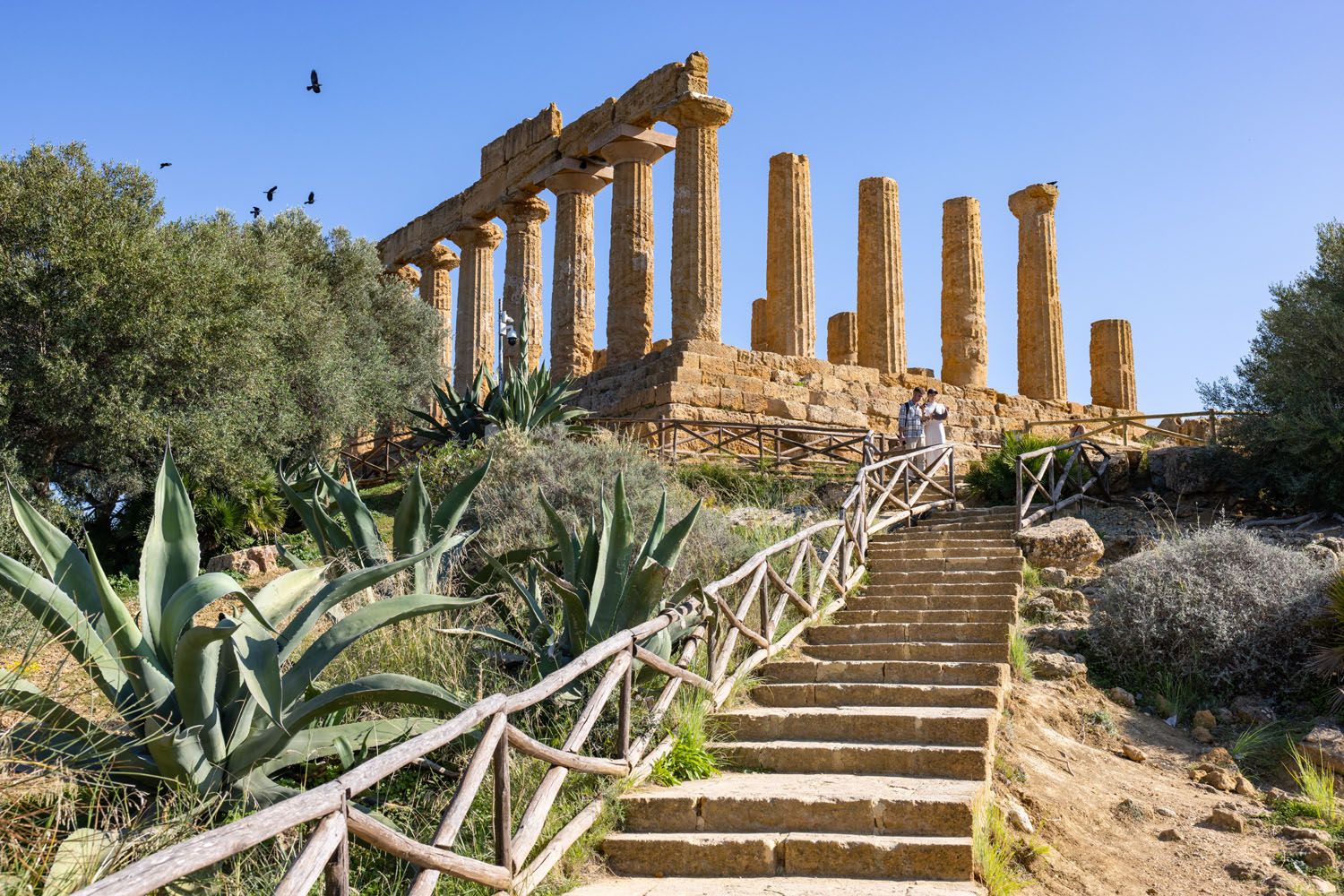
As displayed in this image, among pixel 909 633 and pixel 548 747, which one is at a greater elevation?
pixel 909 633

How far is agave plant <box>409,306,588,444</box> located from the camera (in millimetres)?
14664

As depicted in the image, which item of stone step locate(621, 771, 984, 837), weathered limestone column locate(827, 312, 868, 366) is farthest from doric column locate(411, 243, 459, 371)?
stone step locate(621, 771, 984, 837)

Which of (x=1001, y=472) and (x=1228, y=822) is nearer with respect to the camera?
(x=1228, y=822)

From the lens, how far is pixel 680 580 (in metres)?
9.19

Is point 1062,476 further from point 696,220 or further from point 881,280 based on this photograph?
point 881,280

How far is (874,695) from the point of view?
785 cm

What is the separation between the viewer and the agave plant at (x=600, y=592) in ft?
22.5

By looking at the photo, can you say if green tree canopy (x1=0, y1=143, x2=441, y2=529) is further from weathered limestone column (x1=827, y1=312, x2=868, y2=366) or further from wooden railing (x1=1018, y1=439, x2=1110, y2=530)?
weathered limestone column (x1=827, y1=312, x2=868, y2=366)

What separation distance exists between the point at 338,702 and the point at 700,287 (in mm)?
16961

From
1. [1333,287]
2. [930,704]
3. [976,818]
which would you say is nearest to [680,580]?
[930,704]

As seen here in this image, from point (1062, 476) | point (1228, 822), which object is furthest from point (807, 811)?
point (1062, 476)

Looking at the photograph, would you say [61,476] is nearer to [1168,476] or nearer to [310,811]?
[310,811]

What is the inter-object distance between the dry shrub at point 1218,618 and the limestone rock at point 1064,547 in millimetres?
1333

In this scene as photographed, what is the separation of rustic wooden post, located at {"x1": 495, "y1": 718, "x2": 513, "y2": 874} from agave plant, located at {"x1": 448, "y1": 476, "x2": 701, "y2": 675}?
6.09 ft
